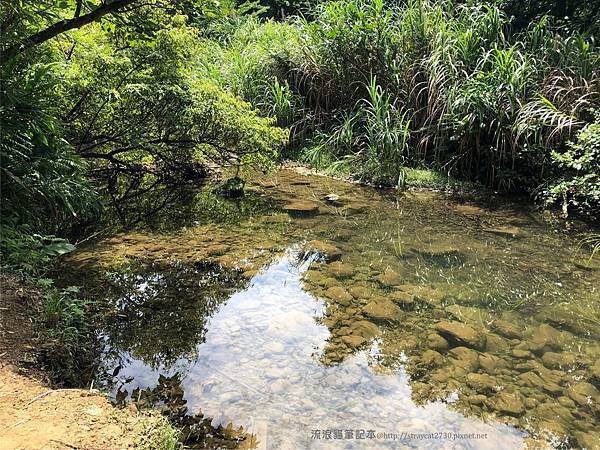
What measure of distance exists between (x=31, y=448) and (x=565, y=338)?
3.41 meters

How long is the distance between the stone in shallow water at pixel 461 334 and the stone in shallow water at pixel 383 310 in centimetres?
34

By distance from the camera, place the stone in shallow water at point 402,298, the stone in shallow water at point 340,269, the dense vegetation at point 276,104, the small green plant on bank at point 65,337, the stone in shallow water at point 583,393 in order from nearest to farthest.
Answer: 1. the small green plant on bank at point 65,337
2. the stone in shallow water at point 583,393
3. the dense vegetation at point 276,104
4. the stone in shallow water at point 402,298
5. the stone in shallow water at point 340,269

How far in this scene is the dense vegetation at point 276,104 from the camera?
10.8ft

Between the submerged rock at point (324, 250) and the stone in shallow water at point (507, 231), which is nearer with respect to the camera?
the submerged rock at point (324, 250)

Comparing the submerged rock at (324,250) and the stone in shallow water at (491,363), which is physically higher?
the submerged rock at (324,250)

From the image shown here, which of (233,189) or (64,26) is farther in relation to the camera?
(233,189)

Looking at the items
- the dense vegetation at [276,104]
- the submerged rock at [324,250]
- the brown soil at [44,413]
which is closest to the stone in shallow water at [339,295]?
the submerged rock at [324,250]

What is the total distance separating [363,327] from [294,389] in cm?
91

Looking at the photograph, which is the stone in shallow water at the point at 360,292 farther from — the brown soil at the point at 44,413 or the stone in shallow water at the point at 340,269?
the brown soil at the point at 44,413

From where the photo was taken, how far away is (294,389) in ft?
9.39

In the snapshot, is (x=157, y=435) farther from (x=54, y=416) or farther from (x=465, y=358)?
(x=465, y=358)

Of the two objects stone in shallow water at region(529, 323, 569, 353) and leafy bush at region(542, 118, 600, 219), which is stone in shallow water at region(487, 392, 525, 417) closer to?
stone in shallow water at region(529, 323, 569, 353)

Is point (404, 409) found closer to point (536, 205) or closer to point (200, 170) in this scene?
point (536, 205)

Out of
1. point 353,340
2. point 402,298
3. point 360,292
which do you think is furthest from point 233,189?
point 353,340
